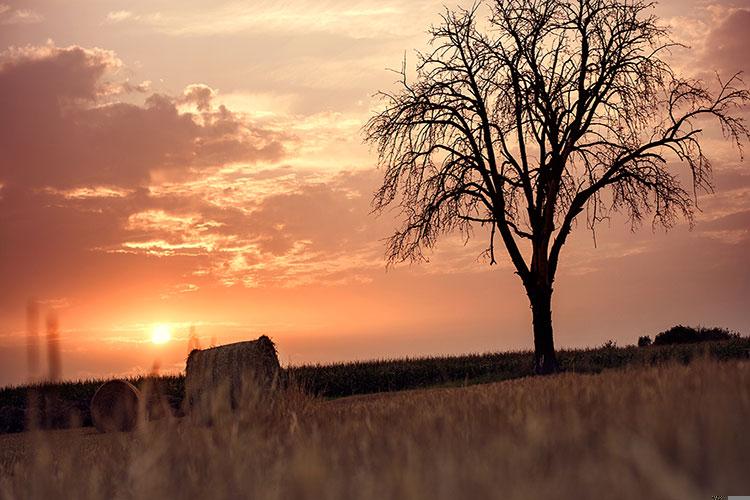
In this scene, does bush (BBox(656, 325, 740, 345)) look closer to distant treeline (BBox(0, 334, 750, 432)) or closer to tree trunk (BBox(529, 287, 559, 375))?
distant treeline (BBox(0, 334, 750, 432))

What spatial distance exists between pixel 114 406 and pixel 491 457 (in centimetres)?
1796

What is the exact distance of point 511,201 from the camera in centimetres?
2314

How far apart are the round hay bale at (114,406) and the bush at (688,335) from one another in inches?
880

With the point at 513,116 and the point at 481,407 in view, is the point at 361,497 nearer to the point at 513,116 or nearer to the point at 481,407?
the point at 481,407

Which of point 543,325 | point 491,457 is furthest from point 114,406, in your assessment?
point 491,457

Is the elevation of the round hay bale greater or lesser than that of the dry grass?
lesser

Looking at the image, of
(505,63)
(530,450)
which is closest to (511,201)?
(505,63)

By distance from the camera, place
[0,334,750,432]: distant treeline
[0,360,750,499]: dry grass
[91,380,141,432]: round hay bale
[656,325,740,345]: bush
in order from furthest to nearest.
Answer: [656,325,740,345]: bush → [0,334,750,432]: distant treeline → [91,380,141,432]: round hay bale → [0,360,750,499]: dry grass

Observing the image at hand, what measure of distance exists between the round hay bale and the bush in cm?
2236

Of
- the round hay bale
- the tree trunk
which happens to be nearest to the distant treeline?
the tree trunk

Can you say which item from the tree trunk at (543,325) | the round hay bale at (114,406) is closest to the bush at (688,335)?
the tree trunk at (543,325)

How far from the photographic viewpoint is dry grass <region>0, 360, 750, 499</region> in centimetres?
232

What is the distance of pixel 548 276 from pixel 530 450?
67.7ft

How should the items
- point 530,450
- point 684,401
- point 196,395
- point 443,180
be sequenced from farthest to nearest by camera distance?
point 443,180, point 196,395, point 684,401, point 530,450
